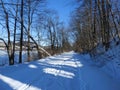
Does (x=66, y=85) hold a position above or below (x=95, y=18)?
below

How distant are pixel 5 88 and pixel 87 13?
2425 cm

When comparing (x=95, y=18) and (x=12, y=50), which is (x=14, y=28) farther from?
(x=95, y=18)

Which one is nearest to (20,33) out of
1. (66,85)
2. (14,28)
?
(14,28)

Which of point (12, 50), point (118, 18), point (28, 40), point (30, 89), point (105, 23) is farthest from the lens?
point (28, 40)

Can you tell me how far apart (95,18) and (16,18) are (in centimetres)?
1172

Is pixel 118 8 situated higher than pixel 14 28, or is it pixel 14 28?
pixel 118 8

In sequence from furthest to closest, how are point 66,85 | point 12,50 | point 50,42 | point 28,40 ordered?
point 50,42 < point 28,40 < point 12,50 < point 66,85

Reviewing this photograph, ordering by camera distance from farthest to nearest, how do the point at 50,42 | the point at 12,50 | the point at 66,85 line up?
the point at 50,42 → the point at 12,50 → the point at 66,85

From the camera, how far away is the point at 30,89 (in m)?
7.51

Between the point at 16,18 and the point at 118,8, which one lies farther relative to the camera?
the point at 118,8

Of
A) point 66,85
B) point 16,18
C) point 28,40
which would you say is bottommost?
point 66,85

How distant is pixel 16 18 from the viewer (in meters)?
23.4

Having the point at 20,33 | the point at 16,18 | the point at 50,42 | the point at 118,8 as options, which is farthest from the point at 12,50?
the point at 50,42

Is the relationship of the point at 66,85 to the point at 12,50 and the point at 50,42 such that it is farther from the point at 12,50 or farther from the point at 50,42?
the point at 50,42
